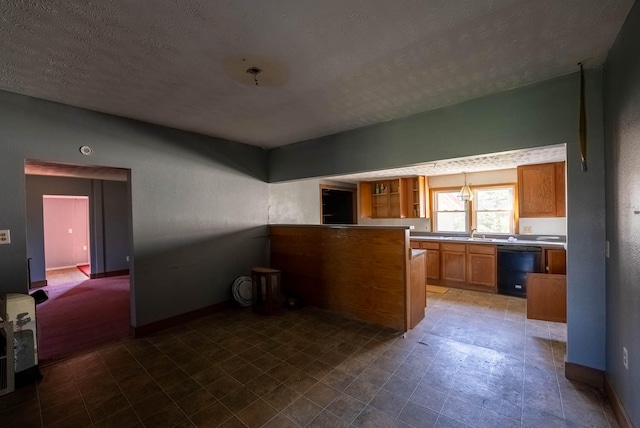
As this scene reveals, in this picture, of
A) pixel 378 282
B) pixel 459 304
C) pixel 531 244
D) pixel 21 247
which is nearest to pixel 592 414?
pixel 378 282

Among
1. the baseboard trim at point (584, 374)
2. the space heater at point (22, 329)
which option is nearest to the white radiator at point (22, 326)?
the space heater at point (22, 329)

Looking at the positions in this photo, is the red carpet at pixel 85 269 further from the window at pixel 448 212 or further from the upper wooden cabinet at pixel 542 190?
the upper wooden cabinet at pixel 542 190

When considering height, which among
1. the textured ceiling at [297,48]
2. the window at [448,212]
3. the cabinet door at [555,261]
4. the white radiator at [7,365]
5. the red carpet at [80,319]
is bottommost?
the red carpet at [80,319]

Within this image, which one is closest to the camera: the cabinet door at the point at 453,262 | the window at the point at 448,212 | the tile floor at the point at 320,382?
the tile floor at the point at 320,382

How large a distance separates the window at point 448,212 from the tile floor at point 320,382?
8.78 feet

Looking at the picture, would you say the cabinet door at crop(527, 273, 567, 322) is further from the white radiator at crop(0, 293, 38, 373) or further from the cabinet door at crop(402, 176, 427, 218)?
the white radiator at crop(0, 293, 38, 373)

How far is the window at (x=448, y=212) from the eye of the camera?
5730 mm

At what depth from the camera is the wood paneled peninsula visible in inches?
126

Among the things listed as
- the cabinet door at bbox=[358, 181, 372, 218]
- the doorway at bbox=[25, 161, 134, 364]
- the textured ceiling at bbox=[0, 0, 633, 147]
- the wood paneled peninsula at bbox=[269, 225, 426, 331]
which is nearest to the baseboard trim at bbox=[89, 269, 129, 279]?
the doorway at bbox=[25, 161, 134, 364]

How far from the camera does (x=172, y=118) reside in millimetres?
3113

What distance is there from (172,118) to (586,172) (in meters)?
4.01

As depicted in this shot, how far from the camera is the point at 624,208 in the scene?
1.66m

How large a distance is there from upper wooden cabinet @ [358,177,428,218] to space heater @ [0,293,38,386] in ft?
18.9

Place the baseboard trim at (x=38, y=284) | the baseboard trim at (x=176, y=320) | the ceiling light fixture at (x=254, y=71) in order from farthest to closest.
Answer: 1. the baseboard trim at (x=38, y=284)
2. the baseboard trim at (x=176, y=320)
3. the ceiling light fixture at (x=254, y=71)
